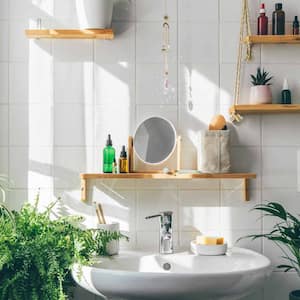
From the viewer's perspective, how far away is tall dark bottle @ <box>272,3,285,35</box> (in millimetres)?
2508

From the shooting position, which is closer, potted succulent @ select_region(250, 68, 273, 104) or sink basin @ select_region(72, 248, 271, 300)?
sink basin @ select_region(72, 248, 271, 300)

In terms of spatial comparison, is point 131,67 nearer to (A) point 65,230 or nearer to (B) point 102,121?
(B) point 102,121

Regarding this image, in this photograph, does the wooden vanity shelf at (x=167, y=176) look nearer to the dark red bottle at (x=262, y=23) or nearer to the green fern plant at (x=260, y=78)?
the green fern plant at (x=260, y=78)

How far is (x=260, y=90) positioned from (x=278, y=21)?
33cm

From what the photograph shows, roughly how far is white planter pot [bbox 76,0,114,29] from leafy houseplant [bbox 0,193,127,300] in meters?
0.88

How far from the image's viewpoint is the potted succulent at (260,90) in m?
2.49

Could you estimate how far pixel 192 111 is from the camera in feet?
8.45

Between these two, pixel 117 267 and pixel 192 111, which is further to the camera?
pixel 192 111

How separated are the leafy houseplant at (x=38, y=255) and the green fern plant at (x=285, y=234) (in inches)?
29.0

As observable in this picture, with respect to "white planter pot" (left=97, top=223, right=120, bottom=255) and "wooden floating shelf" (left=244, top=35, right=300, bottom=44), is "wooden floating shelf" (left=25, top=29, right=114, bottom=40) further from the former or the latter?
"white planter pot" (left=97, top=223, right=120, bottom=255)

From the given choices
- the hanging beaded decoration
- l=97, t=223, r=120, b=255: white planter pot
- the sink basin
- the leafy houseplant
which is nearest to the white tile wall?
the hanging beaded decoration

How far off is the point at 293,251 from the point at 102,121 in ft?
3.40

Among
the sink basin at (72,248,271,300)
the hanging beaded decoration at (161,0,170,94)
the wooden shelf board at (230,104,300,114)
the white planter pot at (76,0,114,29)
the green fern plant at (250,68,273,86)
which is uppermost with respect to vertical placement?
the white planter pot at (76,0,114,29)

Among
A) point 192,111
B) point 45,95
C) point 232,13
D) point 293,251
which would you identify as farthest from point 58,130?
point 293,251
